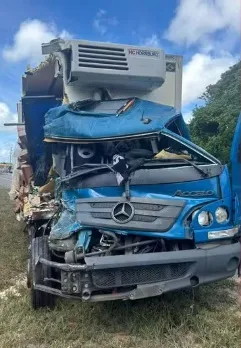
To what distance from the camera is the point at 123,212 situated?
10.7 ft

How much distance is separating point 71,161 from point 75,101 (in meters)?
0.97

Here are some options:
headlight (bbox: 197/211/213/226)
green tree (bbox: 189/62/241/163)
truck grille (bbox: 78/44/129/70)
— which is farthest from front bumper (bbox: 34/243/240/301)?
green tree (bbox: 189/62/241/163)

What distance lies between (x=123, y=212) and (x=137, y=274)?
538mm

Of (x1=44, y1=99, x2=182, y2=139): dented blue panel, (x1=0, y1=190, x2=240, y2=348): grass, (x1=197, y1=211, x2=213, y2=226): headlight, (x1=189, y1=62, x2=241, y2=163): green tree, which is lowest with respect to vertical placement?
(x1=0, y1=190, x2=240, y2=348): grass

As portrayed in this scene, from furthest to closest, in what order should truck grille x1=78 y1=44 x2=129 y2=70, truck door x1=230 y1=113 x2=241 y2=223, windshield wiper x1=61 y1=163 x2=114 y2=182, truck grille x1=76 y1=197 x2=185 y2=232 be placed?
truck grille x1=78 y1=44 x2=129 y2=70
truck door x1=230 y1=113 x2=241 y2=223
windshield wiper x1=61 y1=163 x2=114 y2=182
truck grille x1=76 y1=197 x2=185 y2=232

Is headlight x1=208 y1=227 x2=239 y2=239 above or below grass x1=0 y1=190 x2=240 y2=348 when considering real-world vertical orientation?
above

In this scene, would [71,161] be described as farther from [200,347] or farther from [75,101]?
[200,347]

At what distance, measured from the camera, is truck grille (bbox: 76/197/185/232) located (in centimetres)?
320

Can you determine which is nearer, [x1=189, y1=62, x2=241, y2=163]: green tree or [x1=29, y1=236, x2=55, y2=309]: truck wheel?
[x1=29, y1=236, x2=55, y2=309]: truck wheel

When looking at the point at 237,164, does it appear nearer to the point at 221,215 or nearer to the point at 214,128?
the point at 221,215

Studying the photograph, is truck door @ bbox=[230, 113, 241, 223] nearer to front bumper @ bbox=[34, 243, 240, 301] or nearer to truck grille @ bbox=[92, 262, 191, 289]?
front bumper @ bbox=[34, 243, 240, 301]

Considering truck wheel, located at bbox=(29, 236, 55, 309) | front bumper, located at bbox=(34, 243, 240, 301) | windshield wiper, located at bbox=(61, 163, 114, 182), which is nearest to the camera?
front bumper, located at bbox=(34, 243, 240, 301)

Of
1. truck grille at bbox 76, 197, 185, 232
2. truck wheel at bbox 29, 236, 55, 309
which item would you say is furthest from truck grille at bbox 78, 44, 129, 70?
truck wheel at bbox 29, 236, 55, 309

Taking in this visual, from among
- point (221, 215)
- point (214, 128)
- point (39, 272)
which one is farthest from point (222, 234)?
point (214, 128)
